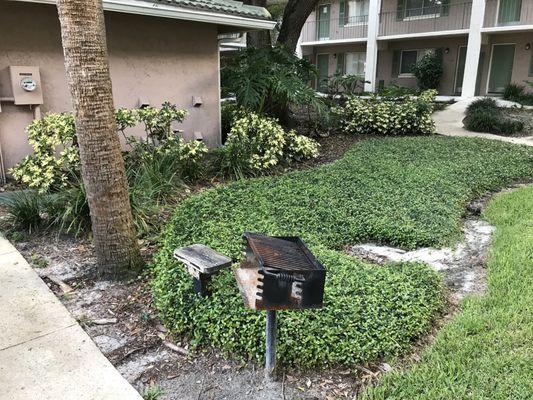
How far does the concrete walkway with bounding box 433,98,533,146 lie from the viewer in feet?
40.3

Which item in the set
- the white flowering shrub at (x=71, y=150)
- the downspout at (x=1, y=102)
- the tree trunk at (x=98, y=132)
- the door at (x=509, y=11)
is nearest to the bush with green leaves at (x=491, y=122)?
the door at (x=509, y=11)

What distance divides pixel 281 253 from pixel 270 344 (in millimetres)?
577

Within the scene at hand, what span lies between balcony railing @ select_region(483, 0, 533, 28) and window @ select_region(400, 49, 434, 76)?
3.88 meters

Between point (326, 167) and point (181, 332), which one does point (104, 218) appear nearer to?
point (181, 332)

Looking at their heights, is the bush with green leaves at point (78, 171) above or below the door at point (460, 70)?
below

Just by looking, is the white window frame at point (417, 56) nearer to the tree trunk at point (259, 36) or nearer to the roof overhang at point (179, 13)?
the tree trunk at point (259, 36)

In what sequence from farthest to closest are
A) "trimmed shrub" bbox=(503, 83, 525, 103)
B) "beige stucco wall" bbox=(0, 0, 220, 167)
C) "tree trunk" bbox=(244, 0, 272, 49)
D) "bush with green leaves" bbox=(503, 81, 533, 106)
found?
"trimmed shrub" bbox=(503, 83, 525, 103), "bush with green leaves" bbox=(503, 81, 533, 106), "tree trunk" bbox=(244, 0, 272, 49), "beige stucco wall" bbox=(0, 0, 220, 167)

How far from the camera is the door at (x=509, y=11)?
1839cm

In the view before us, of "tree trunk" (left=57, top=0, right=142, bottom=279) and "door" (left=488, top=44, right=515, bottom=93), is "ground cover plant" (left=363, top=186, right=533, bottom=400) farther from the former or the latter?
"door" (left=488, top=44, right=515, bottom=93)

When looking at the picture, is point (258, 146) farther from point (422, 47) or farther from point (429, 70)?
point (422, 47)

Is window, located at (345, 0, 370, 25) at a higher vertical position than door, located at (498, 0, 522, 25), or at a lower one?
higher

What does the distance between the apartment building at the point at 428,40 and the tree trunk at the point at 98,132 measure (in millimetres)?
13740

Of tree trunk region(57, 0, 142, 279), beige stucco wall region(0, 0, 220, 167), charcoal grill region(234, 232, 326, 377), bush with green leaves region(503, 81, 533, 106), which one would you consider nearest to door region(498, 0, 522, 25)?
bush with green leaves region(503, 81, 533, 106)

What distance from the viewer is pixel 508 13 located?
734 inches
